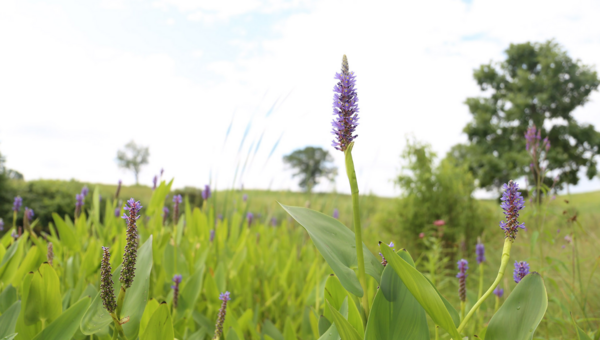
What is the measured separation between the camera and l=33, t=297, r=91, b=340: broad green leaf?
41.4 inches

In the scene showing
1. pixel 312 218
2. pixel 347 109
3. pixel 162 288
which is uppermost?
pixel 347 109

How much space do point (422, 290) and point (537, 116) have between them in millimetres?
25814

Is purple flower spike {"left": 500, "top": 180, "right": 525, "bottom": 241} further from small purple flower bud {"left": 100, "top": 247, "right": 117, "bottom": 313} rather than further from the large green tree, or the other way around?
the large green tree

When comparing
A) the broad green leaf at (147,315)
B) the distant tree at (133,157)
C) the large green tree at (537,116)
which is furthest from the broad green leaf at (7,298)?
the distant tree at (133,157)

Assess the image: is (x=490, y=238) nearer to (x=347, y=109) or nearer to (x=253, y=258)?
(x=253, y=258)

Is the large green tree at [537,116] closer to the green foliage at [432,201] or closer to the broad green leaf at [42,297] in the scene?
the green foliage at [432,201]

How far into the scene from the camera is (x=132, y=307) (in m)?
1.01

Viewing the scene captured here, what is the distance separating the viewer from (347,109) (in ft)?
2.63

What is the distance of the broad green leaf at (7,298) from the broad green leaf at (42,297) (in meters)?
0.37

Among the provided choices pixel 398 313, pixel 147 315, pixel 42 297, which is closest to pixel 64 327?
pixel 42 297

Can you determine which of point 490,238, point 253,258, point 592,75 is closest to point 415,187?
point 490,238

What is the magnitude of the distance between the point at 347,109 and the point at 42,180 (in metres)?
10.3

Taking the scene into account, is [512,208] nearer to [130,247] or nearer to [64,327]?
[130,247]

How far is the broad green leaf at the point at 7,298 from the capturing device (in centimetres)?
141
